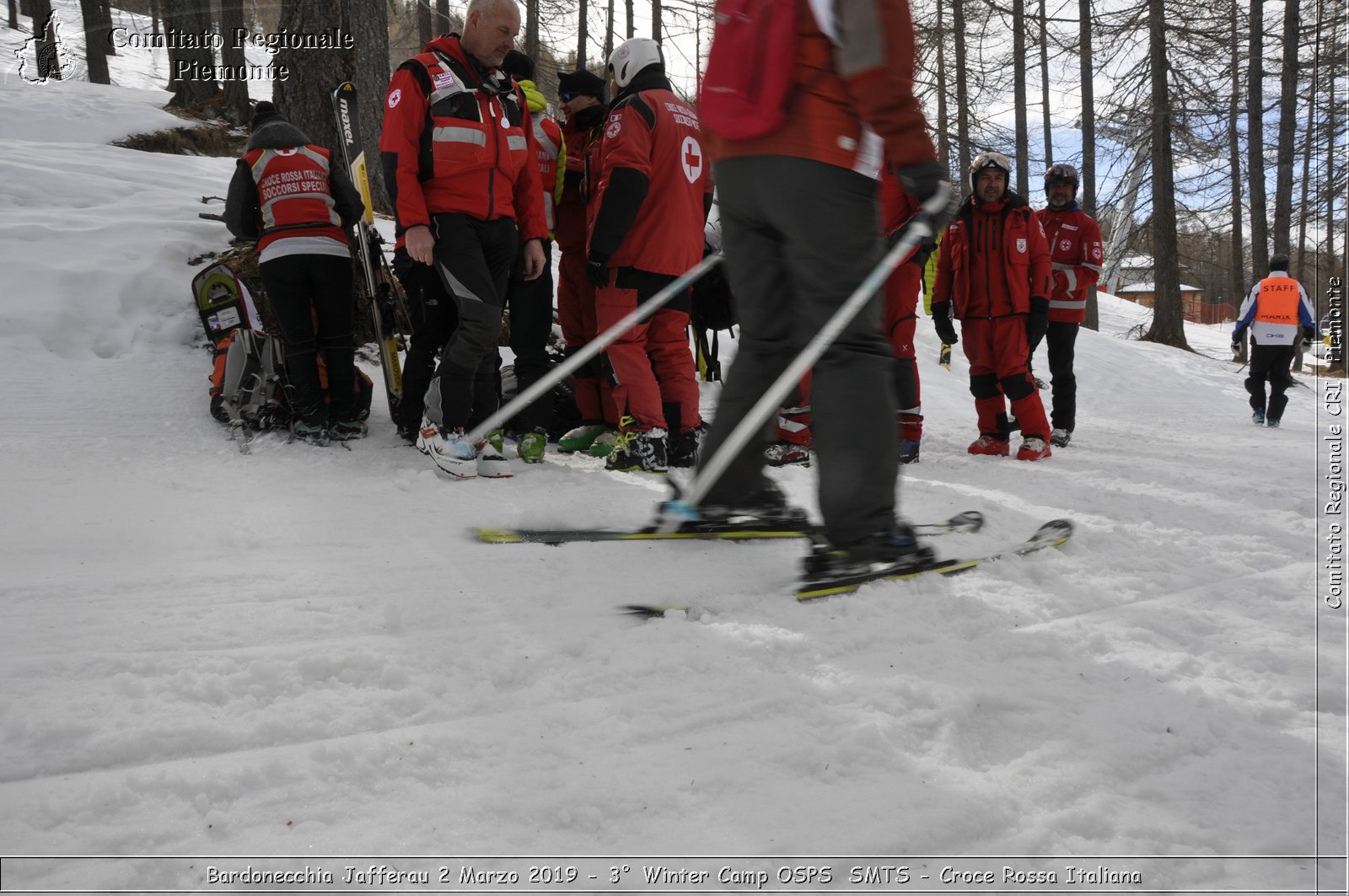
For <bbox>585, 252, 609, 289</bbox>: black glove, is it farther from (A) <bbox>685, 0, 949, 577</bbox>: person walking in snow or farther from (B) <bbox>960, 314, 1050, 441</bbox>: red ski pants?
(B) <bbox>960, 314, 1050, 441</bbox>: red ski pants

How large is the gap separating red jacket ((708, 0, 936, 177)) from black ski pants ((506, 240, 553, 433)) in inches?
112

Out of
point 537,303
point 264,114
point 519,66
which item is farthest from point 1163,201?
point 264,114

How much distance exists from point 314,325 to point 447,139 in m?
1.43

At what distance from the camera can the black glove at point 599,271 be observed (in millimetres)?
4684

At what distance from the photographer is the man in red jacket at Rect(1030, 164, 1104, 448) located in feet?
23.3

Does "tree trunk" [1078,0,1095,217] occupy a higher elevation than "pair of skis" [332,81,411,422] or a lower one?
higher

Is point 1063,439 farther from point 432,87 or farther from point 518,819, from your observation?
point 518,819

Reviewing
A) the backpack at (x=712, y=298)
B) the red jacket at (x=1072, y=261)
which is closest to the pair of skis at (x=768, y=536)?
the backpack at (x=712, y=298)

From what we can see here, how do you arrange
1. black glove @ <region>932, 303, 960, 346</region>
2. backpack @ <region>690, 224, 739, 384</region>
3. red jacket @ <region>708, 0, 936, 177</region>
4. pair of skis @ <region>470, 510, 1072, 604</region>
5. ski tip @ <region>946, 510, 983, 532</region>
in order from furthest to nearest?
black glove @ <region>932, 303, 960, 346</region>, backpack @ <region>690, 224, 739, 384</region>, ski tip @ <region>946, 510, 983, 532</region>, pair of skis @ <region>470, 510, 1072, 604</region>, red jacket @ <region>708, 0, 936, 177</region>

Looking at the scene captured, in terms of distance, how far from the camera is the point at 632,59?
15.7ft

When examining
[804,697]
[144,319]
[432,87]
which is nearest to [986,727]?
[804,697]

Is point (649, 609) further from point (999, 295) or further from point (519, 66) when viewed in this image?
point (999, 295)

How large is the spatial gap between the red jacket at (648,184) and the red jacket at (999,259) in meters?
2.32

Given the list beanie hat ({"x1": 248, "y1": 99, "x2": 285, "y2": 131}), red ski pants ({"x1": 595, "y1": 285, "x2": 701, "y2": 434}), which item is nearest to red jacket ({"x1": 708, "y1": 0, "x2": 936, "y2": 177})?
red ski pants ({"x1": 595, "y1": 285, "x2": 701, "y2": 434})
